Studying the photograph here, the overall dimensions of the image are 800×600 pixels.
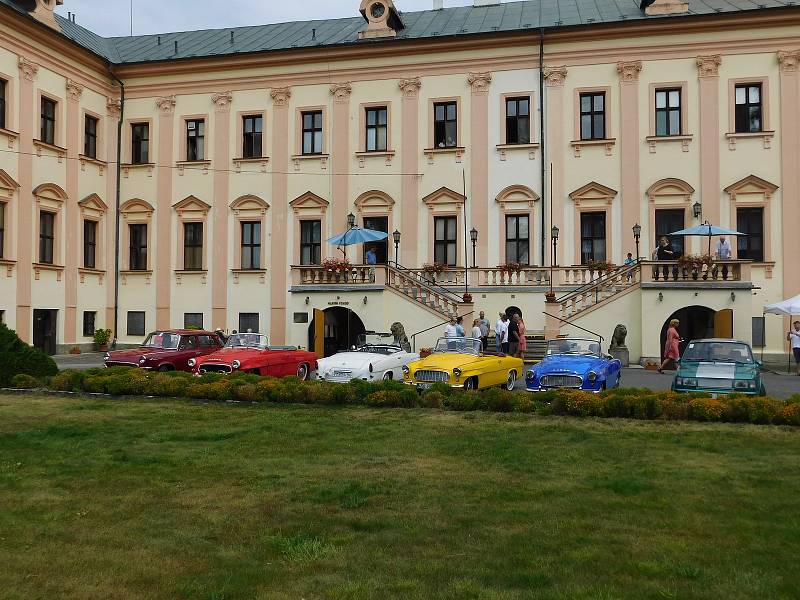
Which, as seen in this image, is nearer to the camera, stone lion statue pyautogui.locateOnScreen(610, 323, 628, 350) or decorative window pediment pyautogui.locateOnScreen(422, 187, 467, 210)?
stone lion statue pyautogui.locateOnScreen(610, 323, 628, 350)

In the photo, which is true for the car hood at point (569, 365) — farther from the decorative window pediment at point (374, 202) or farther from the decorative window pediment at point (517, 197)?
the decorative window pediment at point (374, 202)

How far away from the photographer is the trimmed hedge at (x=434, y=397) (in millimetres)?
12609

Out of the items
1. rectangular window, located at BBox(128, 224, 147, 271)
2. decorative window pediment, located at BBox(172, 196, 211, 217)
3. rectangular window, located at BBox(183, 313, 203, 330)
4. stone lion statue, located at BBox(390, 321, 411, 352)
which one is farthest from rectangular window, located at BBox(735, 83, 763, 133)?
rectangular window, located at BBox(128, 224, 147, 271)

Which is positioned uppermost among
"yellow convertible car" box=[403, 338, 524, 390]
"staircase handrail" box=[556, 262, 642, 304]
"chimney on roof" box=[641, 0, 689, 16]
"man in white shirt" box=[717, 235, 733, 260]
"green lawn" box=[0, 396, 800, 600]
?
"chimney on roof" box=[641, 0, 689, 16]

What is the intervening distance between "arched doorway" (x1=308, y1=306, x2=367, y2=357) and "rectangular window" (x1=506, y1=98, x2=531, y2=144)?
368 inches

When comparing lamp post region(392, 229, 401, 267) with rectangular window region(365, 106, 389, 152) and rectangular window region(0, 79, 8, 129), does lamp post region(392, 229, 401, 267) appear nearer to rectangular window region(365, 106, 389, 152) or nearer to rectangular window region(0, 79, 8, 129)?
rectangular window region(365, 106, 389, 152)

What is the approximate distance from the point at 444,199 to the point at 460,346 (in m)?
13.9

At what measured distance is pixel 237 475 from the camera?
8539 mm

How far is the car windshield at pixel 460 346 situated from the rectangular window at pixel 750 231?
14863 millimetres

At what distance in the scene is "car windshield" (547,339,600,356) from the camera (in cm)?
1728

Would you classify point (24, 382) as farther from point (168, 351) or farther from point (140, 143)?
point (140, 143)

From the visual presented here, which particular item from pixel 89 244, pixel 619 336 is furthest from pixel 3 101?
pixel 619 336

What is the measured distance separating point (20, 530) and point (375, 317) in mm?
21357

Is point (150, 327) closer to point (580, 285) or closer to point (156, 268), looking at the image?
point (156, 268)
